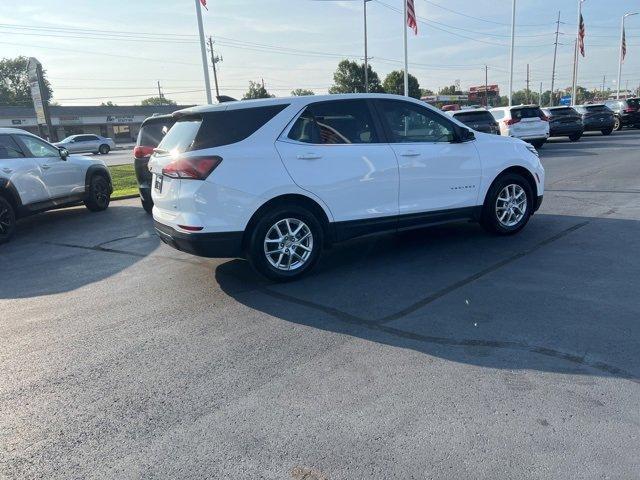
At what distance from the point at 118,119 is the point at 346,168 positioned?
7130 cm

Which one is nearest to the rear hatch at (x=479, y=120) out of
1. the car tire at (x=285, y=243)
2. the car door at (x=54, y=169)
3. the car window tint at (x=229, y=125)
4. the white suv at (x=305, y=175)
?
the white suv at (x=305, y=175)

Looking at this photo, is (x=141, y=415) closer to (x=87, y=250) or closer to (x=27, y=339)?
(x=27, y=339)

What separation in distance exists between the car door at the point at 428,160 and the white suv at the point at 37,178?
20.9ft

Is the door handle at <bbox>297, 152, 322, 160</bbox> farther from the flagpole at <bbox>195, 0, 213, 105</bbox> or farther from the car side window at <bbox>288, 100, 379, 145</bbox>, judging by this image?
the flagpole at <bbox>195, 0, 213, 105</bbox>

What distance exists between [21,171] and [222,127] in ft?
18.0

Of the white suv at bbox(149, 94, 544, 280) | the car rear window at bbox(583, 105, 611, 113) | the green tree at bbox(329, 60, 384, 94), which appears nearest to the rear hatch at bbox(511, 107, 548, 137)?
the car rear window at bbox(583, 105, 611, 113)

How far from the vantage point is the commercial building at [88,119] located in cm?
6116

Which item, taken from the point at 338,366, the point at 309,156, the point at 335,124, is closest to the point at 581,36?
the point at 335,124

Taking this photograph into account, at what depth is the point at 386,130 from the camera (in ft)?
19.1

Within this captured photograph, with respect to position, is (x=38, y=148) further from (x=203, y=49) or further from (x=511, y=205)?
(x=203, y=49)

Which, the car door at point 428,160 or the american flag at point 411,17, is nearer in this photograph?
the car door at point 428,160

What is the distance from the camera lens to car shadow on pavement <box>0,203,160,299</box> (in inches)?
237

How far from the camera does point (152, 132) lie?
9.34 meters

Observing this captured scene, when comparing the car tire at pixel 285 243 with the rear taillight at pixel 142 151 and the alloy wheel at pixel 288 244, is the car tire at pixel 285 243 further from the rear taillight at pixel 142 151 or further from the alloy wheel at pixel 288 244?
the rear taillight at pixel 142 151
